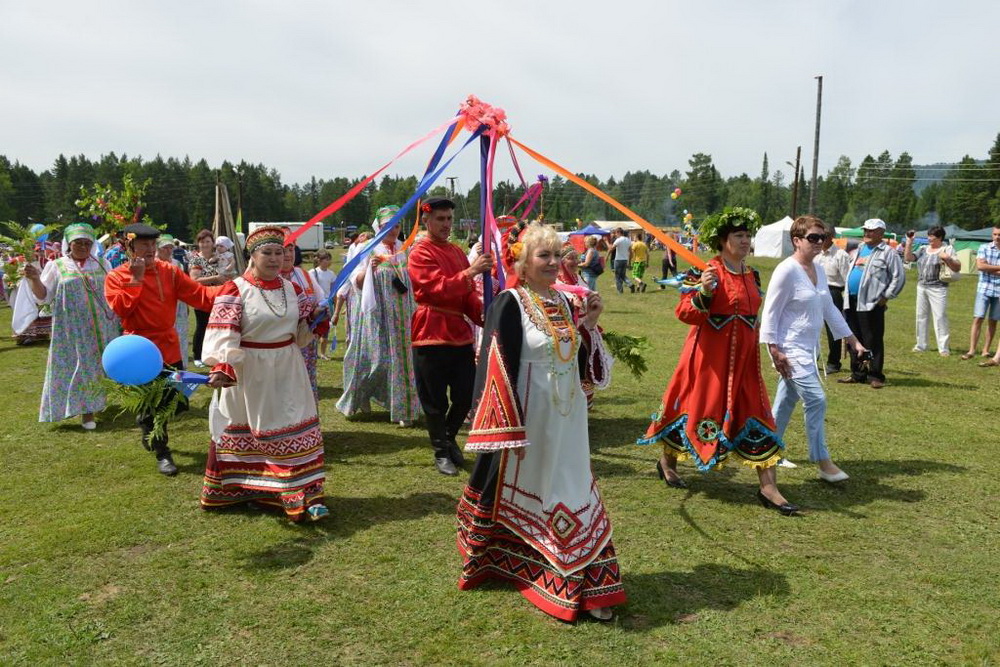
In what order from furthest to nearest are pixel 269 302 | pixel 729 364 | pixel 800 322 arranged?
pixel 800 322
pixel 729 364
pixel 269 302

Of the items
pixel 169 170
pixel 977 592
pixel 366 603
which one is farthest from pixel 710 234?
pixel 169 170

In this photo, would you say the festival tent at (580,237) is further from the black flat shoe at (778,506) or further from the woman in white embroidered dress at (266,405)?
the woman in white embroidered dress at (266,405)

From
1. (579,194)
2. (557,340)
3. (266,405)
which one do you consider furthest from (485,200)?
(579,194)

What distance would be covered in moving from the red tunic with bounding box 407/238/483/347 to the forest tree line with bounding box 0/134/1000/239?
53934 millimetres

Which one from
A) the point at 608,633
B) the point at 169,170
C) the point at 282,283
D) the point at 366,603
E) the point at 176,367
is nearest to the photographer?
the point at 608,633

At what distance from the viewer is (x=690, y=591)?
12.5 feet

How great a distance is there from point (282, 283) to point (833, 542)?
397cm

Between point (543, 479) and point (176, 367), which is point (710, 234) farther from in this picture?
point (176, 367)

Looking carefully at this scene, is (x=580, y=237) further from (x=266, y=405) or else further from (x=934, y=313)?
(x=266, y=405)

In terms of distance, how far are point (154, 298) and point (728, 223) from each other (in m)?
4.47

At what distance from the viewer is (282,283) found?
4.86 meters

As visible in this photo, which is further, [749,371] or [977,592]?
[749,371]

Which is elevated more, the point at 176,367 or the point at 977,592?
the point at 176,367

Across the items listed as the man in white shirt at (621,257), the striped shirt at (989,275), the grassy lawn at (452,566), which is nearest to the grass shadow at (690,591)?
the grassy lawn at (452,566)
